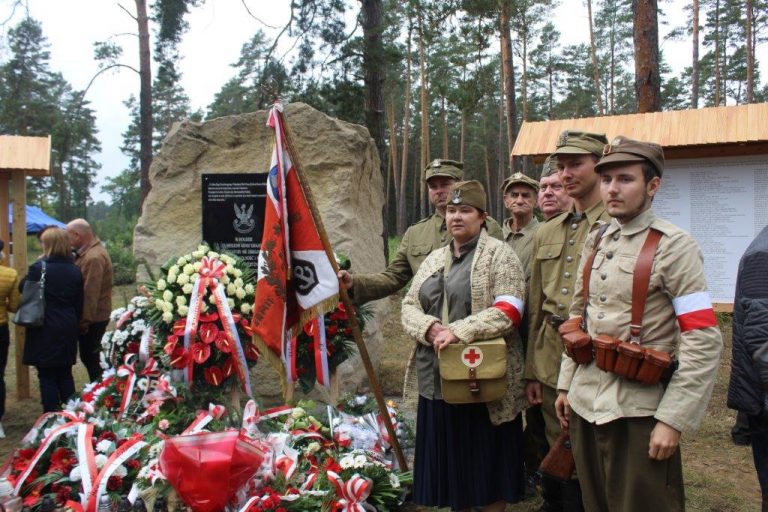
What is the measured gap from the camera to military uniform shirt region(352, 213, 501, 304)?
3635 mm

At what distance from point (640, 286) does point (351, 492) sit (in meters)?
1.92

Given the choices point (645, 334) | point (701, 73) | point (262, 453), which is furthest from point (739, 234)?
point (701, 73)

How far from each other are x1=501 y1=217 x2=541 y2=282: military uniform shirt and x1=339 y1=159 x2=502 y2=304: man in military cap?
118 millimetres

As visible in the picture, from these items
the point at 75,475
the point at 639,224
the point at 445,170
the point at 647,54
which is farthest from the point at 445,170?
the point at 647,54

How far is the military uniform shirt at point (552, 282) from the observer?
9.53ft

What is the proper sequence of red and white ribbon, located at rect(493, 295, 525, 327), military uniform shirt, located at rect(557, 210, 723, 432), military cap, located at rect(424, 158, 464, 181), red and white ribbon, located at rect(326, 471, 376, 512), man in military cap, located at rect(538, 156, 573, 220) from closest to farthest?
1. military uniform shirt, located at rect(557, 210, 723, 432)
2. red and white ribbon, located at rect(493, 295, 525, 327)
3. red and white ribbon, located at rect(326, 471, 376, 512)
4. man in military cap, located at rect(538, 156, 573, 220)
5. military cap, located at rect(424, 158, 464, 181)

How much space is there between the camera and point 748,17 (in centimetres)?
2205

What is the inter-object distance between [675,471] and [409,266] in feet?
6.65

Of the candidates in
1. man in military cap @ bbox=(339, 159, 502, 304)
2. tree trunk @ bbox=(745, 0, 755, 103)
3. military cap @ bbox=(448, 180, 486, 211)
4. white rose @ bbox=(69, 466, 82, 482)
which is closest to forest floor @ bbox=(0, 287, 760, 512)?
man in military cap @ bbox=(339, 159, 502, 304)

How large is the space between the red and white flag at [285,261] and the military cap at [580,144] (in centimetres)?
136

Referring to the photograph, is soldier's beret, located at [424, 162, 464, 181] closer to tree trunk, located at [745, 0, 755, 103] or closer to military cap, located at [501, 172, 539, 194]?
military cap, located at [501, 172, 539, 194]

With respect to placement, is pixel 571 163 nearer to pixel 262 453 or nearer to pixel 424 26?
pixel 262 453

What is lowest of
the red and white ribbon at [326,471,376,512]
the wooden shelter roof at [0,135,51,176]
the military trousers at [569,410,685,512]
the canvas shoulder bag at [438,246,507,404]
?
the red and white ribbon at [326,471,376,512]

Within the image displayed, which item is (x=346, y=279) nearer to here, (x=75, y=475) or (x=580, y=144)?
(x=580, y=144)
